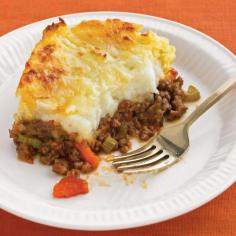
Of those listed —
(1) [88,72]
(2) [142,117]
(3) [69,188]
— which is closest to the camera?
(3) [69,188]

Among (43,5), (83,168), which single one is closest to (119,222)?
(83,168)

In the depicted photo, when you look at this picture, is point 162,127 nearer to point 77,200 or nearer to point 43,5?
point 77,200

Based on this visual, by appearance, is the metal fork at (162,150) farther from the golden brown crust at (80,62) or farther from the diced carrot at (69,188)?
the golden brown crust at (80,62)

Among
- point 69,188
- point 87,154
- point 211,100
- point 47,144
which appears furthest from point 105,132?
point 211,100

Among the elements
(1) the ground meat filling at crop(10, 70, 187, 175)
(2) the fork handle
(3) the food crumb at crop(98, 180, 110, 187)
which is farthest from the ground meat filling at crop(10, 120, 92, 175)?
(2) the fork handle

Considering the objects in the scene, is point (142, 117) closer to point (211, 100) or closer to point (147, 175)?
point (211, 100)

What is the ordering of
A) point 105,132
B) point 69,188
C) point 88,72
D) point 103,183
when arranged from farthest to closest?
point 105,132
point 88,72
point 103,183
point 69,188

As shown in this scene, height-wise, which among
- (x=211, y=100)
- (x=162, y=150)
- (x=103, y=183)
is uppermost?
(x=211, y=100)
